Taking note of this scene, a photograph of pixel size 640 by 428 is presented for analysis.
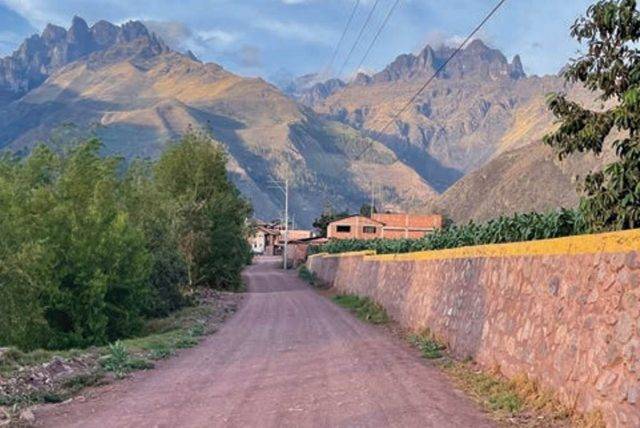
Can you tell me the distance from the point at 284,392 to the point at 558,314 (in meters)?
4.06

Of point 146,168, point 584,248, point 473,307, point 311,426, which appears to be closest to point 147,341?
point 473,307

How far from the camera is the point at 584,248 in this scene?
359 inches

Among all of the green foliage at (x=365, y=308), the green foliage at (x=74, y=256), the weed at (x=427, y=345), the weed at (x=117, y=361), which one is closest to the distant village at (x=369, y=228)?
the green foliage at (x=365, y=308)

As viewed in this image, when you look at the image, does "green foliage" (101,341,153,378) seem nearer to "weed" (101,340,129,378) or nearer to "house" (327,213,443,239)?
"weed" (101,340,129,378)

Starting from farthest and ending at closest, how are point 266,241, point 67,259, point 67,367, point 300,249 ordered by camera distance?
point 266,241 → point 300,249 → point 67,259 → point 67,367

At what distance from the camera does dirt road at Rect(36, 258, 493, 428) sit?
29.7 ft

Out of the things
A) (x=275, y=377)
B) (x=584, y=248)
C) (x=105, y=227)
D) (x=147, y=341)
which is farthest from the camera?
(x=105, y=227)

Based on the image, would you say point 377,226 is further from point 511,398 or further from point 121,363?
point 511,398

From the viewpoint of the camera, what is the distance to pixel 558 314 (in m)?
9.52

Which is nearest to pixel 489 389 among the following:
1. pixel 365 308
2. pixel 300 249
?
pixel 365 308

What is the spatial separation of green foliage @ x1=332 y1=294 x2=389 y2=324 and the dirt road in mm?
6825

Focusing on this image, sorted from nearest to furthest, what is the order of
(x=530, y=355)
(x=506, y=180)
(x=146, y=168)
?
1. (x=530, y=355)
2. (x=146, y=168)
3. (x=506, y=180)

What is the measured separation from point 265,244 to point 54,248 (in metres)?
138

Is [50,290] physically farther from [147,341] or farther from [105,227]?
[147,341]
